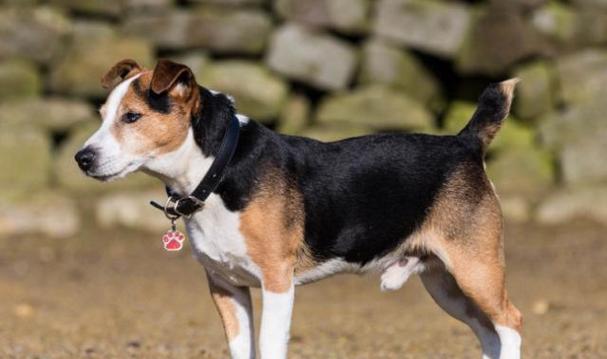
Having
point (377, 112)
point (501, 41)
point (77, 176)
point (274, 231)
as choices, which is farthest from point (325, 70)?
point (274, 231)

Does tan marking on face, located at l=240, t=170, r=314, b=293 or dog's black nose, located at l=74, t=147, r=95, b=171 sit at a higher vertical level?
dog's black nose, located at l=74, t=147, r=95, b=171

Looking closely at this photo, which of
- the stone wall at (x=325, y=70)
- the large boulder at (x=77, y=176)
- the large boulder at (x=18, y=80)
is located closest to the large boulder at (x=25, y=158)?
the stone wall at (x=325, y=70)

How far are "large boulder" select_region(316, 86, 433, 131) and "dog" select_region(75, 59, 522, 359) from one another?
25.3 ft

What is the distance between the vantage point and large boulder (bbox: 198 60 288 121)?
50.9 feet

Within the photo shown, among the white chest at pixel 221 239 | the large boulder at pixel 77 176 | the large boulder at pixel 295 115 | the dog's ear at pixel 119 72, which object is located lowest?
the large boulder at pixel 77 176

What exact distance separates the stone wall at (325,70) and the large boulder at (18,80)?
2 cm

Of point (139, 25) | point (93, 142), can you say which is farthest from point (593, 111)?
point (93, 142)

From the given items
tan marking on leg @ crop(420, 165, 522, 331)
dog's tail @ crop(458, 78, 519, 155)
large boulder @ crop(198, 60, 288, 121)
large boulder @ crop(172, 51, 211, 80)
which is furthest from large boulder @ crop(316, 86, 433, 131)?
tan marking on leg @ crop(420, 165, 522, 331)

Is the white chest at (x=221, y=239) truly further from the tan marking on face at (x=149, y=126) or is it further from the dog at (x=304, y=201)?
the tan marking on face at (x=149, y=126)

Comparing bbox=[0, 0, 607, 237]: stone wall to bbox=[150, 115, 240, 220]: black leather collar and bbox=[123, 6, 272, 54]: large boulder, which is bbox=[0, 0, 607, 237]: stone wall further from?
bbox=[150, 115, 240, 220]: black leather collar

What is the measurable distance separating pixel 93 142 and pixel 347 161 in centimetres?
138

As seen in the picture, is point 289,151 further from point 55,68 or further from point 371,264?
point 55,68

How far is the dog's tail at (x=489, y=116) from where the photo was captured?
24.9 feet

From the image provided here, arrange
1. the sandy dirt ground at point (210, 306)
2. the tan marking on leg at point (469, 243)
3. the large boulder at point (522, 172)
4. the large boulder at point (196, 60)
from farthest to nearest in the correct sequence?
the large boulder at point (196, 60), the large boulder at point (522, 172), the sandy dirt ground at point (210, 306), the tan marking on leg at point (469, 243)
